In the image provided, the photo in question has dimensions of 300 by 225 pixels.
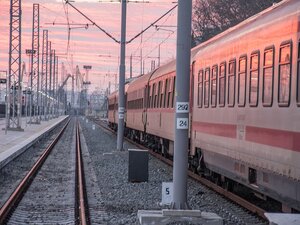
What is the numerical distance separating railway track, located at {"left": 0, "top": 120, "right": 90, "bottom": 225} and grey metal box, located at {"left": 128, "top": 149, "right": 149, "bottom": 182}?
1.27m

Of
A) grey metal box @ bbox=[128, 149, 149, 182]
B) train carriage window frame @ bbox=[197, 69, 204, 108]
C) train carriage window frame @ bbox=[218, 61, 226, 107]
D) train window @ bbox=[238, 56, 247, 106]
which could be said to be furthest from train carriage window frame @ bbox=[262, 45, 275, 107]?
grey metal box @ bbox=[128, 149, 149, 182]

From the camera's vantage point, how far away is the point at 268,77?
418 inches

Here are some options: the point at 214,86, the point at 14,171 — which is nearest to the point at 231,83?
the point at 214,86

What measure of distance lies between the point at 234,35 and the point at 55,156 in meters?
16.8

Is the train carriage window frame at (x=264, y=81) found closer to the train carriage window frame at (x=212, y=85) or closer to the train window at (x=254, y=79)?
the train window at (x=254, y=79)

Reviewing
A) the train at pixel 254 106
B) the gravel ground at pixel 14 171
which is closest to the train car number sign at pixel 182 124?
the train at pixel 254 106

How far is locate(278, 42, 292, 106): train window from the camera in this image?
9.63 metres

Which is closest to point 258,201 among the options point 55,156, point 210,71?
point 210,71

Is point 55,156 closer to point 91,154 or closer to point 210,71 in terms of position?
point 91,154

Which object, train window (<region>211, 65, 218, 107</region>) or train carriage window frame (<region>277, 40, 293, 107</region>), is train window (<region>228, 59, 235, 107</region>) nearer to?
train window (<region>211, 65, 218, 107</region>)

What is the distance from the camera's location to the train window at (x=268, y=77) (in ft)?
34.2

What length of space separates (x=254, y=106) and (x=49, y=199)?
17.7ft

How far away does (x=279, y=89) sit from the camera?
10.1 meters

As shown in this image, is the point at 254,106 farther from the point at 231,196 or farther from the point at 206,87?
the point at 206,87
